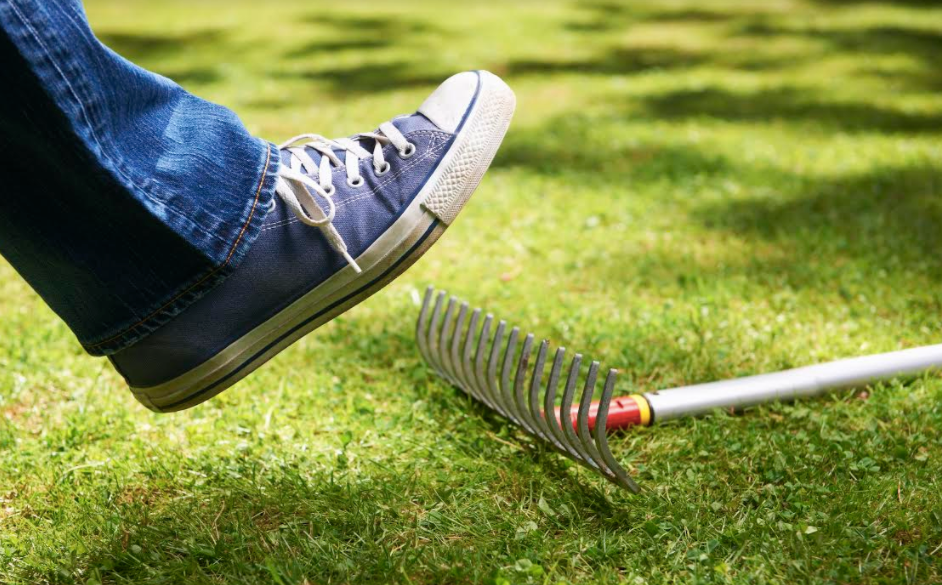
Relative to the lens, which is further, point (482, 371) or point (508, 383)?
point (482, 371)

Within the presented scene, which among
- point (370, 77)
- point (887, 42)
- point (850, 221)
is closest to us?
point (850, 221)

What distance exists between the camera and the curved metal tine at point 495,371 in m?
2.36

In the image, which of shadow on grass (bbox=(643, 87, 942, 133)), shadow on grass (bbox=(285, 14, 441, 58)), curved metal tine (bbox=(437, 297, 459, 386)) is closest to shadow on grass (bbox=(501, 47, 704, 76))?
shadow on grass (bbox=(643, 87, 942, 133))

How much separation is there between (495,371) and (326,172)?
0.75m

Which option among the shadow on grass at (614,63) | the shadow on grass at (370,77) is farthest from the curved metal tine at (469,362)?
the shadow on grass at (614,63)

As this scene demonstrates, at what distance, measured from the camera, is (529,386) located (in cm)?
241

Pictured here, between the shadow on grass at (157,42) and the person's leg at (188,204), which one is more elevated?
the person's leg at (188,204)

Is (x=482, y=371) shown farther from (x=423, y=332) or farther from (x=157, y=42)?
(x=157, y=42)

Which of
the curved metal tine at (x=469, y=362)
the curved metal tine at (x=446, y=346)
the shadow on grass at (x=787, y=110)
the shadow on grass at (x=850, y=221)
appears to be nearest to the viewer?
the curved metal tine at (x=469, y=362)

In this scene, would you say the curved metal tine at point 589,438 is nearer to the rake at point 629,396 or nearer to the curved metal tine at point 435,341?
the rake at point 629,396

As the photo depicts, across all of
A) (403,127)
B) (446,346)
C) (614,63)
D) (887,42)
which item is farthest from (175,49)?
(403,127)

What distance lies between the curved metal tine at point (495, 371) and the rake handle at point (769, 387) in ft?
0.78

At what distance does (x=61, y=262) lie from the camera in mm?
1824

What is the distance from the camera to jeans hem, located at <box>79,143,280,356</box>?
187 centimetres
